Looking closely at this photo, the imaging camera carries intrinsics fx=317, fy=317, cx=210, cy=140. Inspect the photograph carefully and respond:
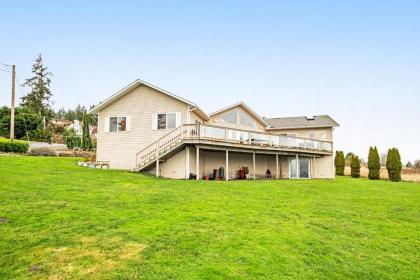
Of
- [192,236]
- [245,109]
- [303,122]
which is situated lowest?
[192,236]

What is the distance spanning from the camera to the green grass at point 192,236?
5.93 m

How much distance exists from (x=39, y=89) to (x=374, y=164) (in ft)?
192

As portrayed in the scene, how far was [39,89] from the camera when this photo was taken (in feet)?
200

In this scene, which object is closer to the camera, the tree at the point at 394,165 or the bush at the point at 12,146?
the bush at the point at 12,146

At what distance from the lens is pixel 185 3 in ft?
74.1

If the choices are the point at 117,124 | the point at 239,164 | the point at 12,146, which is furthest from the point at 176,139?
the point at 12,146

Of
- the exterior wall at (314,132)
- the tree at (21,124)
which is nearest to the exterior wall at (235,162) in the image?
the exterior wall at (314,132)

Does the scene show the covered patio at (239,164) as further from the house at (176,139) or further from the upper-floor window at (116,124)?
the upper-floor window at (116,124)

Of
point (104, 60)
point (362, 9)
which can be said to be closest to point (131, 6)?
point (104, 60)

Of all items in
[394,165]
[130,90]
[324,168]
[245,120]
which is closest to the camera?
[130,90]

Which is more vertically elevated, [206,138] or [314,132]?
[314,132]

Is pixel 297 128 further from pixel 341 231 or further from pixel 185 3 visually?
pixel 341 231

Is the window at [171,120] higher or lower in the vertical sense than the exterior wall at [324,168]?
higher

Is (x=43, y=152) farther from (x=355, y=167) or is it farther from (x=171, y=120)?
(x=355, y=167)
